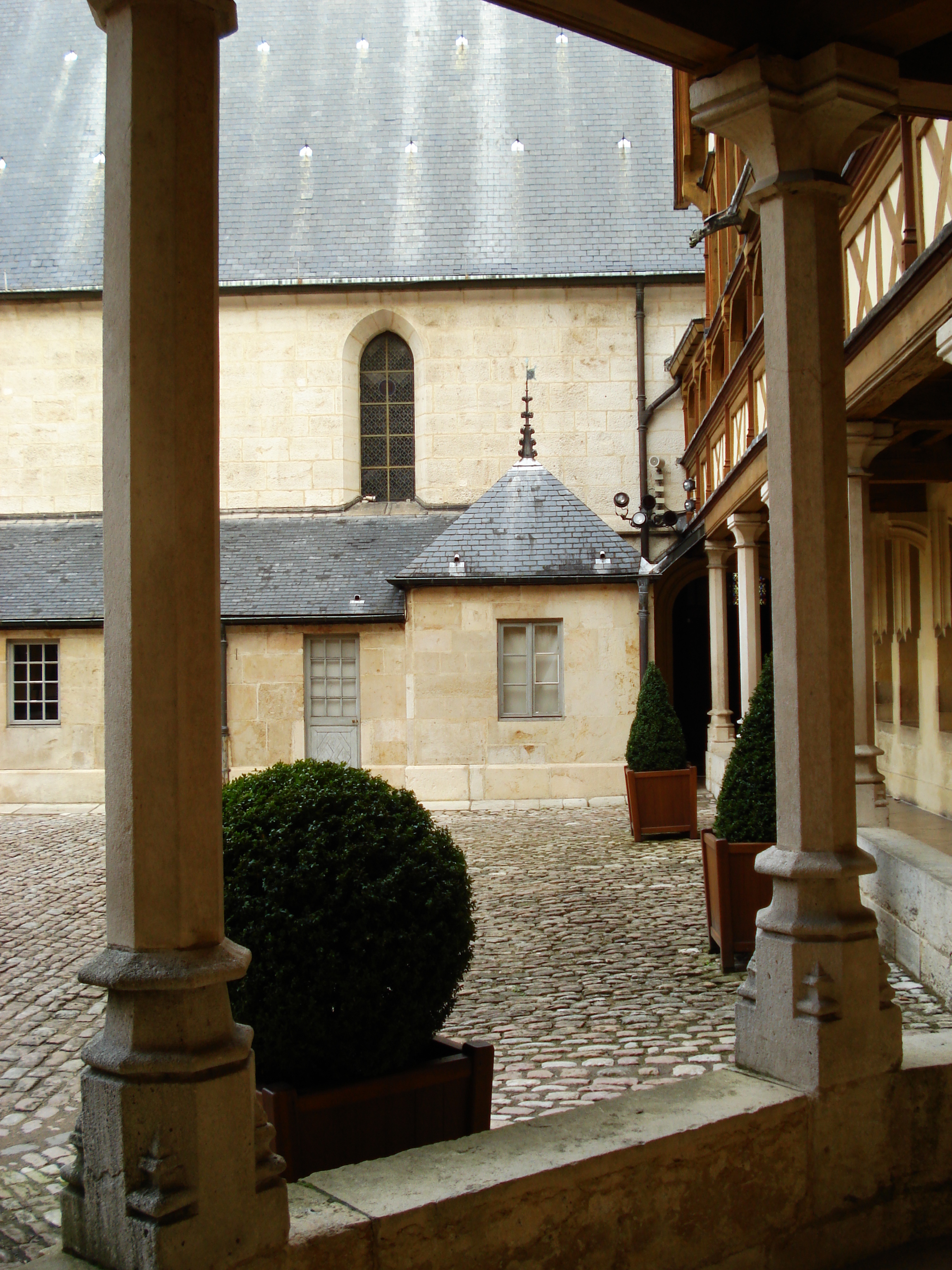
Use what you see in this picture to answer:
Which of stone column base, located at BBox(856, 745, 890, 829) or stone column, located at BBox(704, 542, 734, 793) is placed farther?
stone column, located at BBox(704, 542, 734, 793)

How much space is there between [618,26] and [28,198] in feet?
62.2

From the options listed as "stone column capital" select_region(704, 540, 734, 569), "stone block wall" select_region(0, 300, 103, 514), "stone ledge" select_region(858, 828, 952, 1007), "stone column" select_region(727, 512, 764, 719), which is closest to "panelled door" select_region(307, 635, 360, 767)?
"stone column capital" select_region(704, 540, 734, 569)

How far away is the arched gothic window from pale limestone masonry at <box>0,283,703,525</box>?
468 mm

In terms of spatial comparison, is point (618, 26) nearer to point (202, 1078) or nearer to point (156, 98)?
point (156, 98)

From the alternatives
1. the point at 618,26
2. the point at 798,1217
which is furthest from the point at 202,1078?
the point at 618,26

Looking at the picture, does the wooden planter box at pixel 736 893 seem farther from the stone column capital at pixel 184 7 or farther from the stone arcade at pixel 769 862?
the stone column capital at pixel 184 7

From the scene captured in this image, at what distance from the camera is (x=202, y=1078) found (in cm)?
192

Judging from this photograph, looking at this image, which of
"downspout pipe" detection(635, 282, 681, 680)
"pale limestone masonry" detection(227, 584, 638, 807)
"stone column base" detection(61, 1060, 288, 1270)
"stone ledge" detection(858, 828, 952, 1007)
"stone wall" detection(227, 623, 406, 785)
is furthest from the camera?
"downspout pipe" detection(635, 282, 681, 680)

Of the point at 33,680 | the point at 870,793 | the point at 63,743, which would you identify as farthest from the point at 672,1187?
the point at 33,680

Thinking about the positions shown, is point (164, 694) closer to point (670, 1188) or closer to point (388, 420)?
point (670, 1188)

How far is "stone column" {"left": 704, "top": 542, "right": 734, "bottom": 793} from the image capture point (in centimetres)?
1318

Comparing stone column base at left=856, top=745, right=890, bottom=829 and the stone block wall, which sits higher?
the stone block wall

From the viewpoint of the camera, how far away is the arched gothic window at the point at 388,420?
18.6m

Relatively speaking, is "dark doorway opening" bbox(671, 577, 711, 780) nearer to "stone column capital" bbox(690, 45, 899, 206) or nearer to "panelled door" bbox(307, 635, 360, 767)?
"panelled door" bbox(307, 635, 360, 767)
